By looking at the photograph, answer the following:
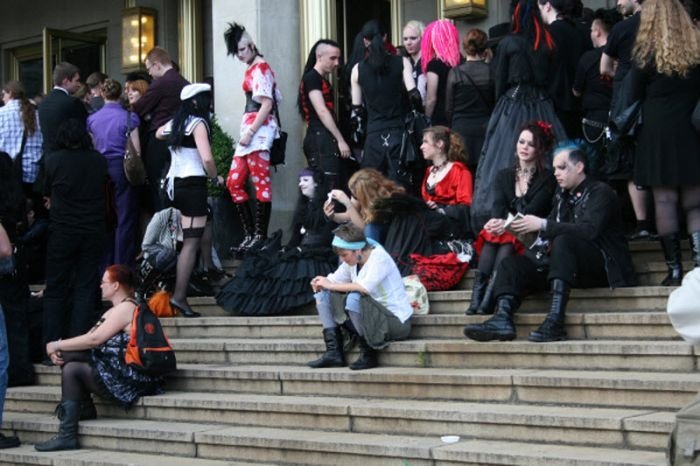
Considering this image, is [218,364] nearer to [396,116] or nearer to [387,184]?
[387,184]

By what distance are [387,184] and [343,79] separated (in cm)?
256

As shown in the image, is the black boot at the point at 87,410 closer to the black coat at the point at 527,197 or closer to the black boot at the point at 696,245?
the black coat at the point at 527,197

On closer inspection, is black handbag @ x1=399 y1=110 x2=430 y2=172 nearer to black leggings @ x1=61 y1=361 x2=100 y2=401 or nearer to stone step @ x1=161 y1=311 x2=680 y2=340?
stone step @ x1=161 y1=311 x2=680 y2=340

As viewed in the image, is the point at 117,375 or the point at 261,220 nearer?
the point at 117,375

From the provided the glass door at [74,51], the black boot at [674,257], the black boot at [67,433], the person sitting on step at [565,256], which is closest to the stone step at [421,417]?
the black boot at [67,433]

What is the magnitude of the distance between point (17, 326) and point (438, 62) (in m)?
4.30

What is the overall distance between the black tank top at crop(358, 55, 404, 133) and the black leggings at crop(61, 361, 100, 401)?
11.6 feet

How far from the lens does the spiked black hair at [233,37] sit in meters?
12.2

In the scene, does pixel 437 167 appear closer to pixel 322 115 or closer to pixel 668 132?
pixel 322 115

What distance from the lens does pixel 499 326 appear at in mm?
8547

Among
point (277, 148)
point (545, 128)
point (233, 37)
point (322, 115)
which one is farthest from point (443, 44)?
point (545, 128)

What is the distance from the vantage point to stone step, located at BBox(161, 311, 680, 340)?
8336mm

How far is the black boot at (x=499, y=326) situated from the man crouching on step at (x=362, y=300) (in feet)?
2.14

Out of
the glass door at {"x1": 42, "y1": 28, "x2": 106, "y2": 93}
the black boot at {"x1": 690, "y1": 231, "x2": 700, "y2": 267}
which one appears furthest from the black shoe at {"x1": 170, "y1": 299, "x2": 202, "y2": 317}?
the glass door at {"x1": 42, "y1": 28, "x2": 106, "y2": 93}
